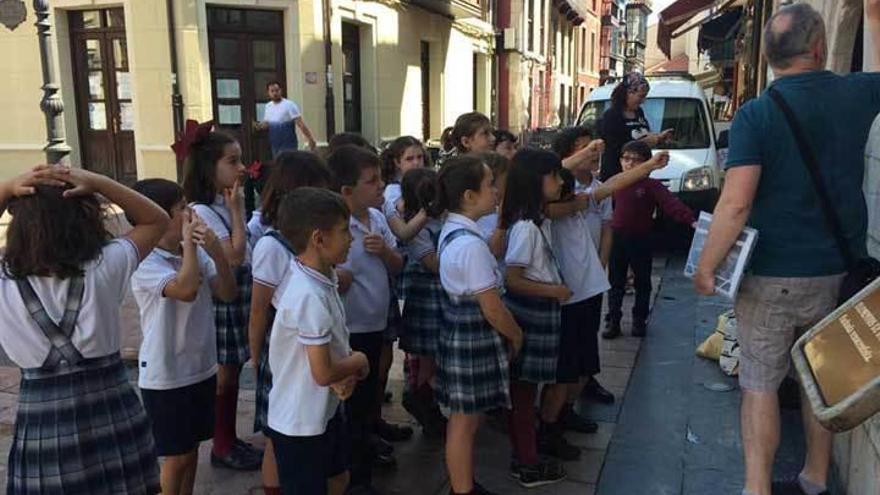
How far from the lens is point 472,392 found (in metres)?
2.92

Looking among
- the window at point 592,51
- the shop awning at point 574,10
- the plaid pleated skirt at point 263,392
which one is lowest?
the plaid pleated skirt at point 263,392

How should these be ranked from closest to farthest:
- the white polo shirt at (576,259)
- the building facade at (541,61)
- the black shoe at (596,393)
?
the white polo shirt at (576,259) → the black shoe at (596,393) → the building facade at (541,61)

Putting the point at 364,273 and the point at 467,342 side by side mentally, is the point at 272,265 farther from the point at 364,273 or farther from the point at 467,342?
the point at 467,342

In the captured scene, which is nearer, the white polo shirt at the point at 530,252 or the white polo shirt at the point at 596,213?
the white polo shirt at the point at 530,252

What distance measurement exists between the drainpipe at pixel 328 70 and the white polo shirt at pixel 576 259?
979cm

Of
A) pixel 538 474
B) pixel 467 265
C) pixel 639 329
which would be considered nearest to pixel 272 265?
pixel 467 265

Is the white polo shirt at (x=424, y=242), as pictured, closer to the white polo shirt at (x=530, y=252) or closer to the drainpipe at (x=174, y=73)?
the white polo shirt at (x=530, y=252)

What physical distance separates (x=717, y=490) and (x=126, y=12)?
11.5 m

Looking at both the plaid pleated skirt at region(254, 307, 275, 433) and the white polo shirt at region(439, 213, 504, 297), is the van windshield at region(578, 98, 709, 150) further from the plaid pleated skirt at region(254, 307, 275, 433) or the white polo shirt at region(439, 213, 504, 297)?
the plaid pleated skirt at region(254, 307, 275, 433)

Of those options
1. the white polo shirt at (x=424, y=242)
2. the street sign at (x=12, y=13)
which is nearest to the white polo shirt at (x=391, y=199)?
the white polo shirt at (x=424, y=242)

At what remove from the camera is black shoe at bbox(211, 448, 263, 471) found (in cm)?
356

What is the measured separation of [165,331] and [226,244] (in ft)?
1.93

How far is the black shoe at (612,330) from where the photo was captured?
18.0 ft

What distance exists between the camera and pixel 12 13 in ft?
30.8
